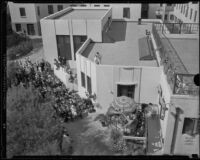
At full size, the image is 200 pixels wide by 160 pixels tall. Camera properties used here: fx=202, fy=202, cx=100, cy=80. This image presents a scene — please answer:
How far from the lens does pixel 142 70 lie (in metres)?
11.2

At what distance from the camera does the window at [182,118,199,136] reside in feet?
26.8

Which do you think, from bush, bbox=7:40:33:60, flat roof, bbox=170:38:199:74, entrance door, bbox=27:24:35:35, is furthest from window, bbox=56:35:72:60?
entrance door, bbox=27:24:35:35

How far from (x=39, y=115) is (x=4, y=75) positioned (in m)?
5.98

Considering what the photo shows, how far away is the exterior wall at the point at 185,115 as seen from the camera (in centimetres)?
772

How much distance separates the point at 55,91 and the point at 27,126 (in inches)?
316

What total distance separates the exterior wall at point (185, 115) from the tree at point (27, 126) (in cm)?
485

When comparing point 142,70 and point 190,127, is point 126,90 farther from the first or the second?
point 190,127

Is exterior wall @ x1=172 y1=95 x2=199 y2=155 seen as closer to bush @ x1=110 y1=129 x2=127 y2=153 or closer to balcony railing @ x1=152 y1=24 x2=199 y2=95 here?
balcony railing @ x1=152 y1=24 x2=199 y2=95

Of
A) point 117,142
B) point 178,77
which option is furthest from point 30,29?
point 178,77

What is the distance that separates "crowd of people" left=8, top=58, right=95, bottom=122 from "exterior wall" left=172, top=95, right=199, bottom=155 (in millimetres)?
5922

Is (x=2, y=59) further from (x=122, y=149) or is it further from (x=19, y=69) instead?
(x=19, y=69)

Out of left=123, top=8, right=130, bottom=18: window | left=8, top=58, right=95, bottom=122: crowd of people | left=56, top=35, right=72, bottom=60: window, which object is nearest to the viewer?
left=8, top=58, right=95, bottom=122: crowd of people

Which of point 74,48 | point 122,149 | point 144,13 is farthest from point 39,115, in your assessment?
point 144,13

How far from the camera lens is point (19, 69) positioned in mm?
16312
